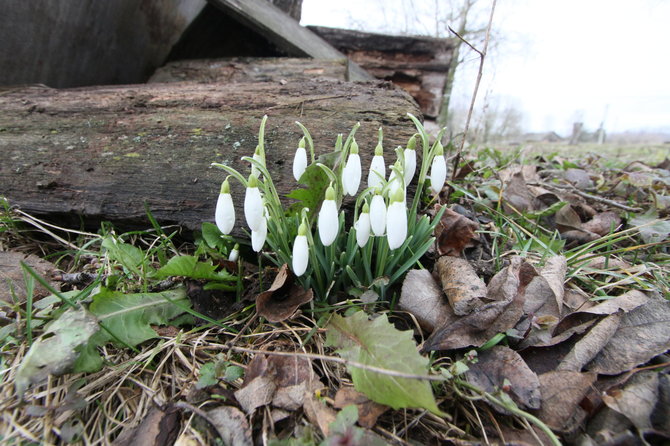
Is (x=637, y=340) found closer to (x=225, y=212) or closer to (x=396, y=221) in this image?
(x=396, y=221)

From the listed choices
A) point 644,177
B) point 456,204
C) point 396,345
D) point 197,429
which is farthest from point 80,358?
point 644,177

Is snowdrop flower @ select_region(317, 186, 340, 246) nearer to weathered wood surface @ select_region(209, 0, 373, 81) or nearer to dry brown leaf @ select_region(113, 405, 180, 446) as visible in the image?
dry brown leaf @ select_region(113, 405, 180, 446)

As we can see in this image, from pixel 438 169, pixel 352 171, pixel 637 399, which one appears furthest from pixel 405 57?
pixel 637 399

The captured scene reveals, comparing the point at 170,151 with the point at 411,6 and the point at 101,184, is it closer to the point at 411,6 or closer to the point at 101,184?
the point at 101,184

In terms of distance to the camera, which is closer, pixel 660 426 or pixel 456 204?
pixel 660 426

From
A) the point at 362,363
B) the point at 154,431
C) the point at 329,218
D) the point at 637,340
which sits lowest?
the point at 154,431

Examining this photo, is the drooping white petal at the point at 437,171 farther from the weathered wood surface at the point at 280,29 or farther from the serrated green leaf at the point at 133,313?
the weathered wood surface at the point at 280,29

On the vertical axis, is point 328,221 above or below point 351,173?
below
